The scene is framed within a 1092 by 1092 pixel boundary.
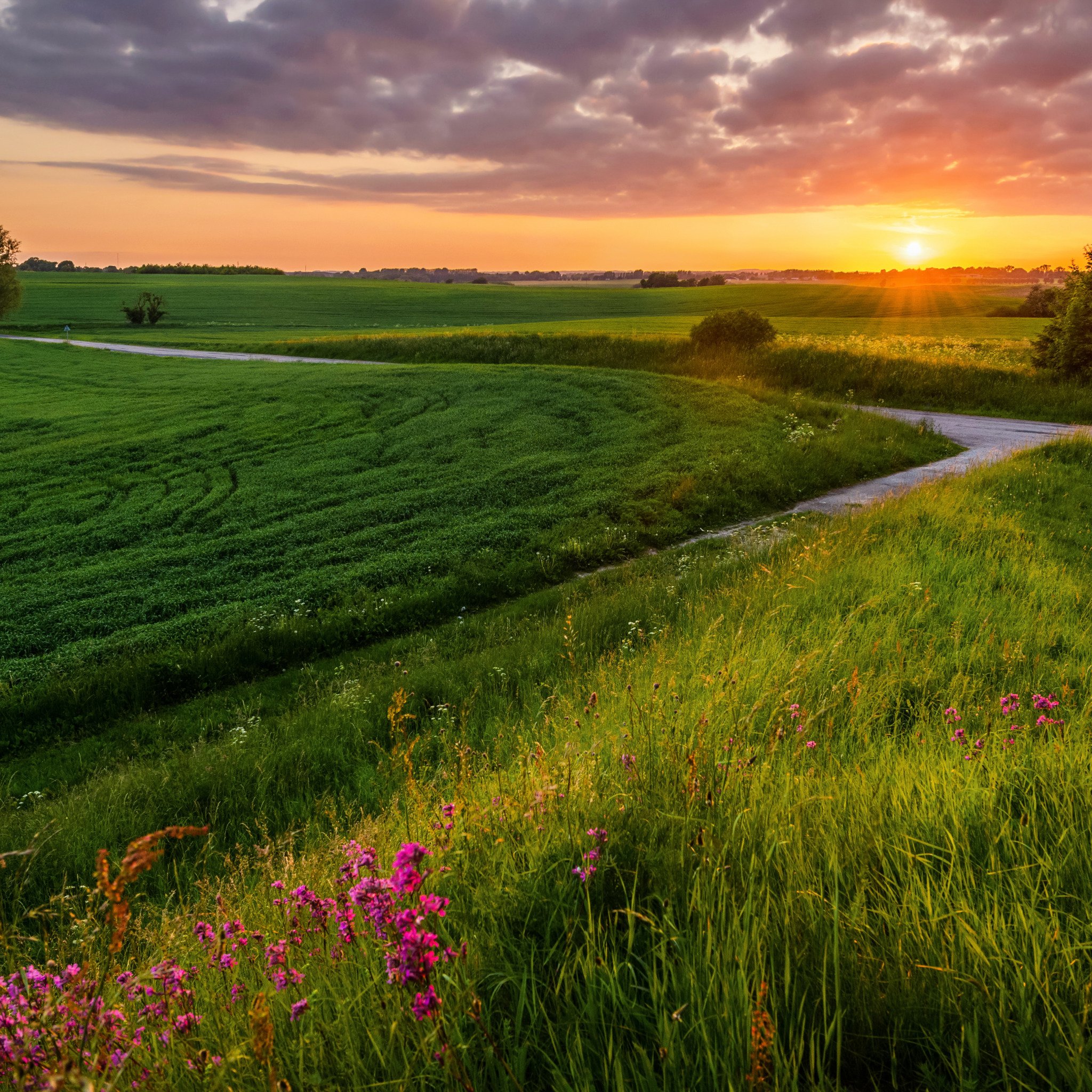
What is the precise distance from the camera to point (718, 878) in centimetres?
271

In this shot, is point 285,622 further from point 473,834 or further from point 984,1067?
point 984,1067

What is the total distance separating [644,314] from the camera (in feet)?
272

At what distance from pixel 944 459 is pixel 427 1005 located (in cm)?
2106

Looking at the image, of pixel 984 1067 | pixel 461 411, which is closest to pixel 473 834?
pixel 984 1067

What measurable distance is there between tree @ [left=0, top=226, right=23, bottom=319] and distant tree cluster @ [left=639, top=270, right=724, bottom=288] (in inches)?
3426

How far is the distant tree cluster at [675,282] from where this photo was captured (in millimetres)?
121500

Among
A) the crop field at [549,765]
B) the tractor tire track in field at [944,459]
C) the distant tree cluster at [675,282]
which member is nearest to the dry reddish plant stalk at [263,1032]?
the crop field at [549,765]

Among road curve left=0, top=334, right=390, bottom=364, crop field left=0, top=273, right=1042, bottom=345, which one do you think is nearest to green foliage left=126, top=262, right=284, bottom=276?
crop field left=0, top=273, right=1042, bottom=345

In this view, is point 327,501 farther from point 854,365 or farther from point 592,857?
point 854,365

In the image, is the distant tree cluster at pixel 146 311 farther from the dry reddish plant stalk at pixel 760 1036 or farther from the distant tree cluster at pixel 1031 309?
the dry reddish plant stalk at pixel 760 1036

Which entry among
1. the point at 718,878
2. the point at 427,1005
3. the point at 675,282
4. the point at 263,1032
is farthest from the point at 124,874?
the point at 675,282

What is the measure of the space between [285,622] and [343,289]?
114483 millimetres

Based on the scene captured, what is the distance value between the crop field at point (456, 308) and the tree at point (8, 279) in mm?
2089

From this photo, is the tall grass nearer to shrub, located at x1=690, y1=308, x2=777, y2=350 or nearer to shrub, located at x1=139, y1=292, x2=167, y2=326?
shrub, located at x1=690, y1=308, x2=777, y2=350
